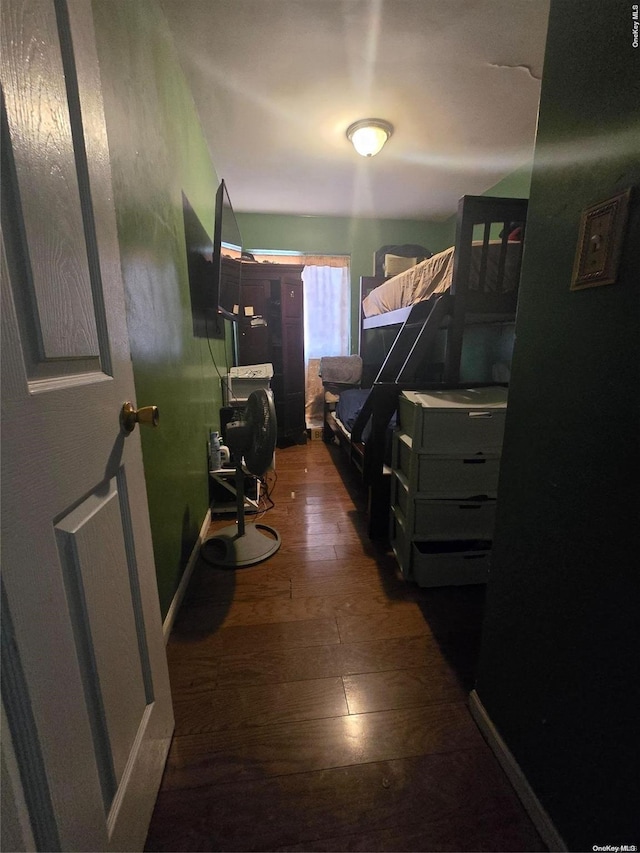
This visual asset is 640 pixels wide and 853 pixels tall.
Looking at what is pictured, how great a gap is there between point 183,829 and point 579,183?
5.68 feet

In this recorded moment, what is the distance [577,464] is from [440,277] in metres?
1.84

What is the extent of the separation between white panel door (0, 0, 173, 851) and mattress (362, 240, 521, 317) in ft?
6.13

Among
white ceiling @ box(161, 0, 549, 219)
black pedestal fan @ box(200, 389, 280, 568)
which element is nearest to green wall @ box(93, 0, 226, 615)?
black pedestal fan @ box(200, 389, 280, 568)

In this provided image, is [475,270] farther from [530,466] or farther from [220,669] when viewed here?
[220,669]

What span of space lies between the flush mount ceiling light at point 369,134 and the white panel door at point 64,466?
2.30m

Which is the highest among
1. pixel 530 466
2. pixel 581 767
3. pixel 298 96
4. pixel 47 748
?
pixel 298 96

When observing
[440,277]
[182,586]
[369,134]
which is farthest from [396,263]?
[182,586]

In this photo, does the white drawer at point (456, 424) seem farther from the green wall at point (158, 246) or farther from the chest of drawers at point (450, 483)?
the green wall at point (158, 246)

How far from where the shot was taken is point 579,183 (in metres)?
0.66

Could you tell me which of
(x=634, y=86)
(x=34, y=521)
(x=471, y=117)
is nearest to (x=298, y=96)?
(x=471, y=117)

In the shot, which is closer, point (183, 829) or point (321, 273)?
point (183, 829)

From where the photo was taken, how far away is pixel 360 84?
1.96 metres

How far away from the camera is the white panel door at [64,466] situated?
0.41 m

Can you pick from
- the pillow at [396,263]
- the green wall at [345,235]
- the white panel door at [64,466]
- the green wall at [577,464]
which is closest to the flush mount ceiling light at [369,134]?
the pillow at [396,263]
